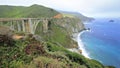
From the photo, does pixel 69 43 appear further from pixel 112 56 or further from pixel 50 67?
pixel 50 67

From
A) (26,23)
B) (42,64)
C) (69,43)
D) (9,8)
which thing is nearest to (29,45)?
(42,64)

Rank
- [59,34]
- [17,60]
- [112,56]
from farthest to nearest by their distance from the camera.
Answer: [59,34], [112,56], [17,60]

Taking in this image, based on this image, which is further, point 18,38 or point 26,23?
point 26,23

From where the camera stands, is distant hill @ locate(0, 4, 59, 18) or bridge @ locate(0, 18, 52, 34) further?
distant hill @ locate(0, 4, 59, 18)

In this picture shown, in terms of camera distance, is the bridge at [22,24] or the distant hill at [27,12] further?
the distant hill at [27,12]

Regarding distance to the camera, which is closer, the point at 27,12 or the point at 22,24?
the point at 22,24

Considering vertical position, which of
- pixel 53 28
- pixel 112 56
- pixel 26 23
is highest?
pixel 26 23

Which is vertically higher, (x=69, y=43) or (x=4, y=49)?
(x=4, y=49)

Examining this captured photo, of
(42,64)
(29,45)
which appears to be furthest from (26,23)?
(42,64)

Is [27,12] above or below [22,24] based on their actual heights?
below

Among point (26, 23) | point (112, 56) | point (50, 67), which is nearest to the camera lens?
point (50, 67)
